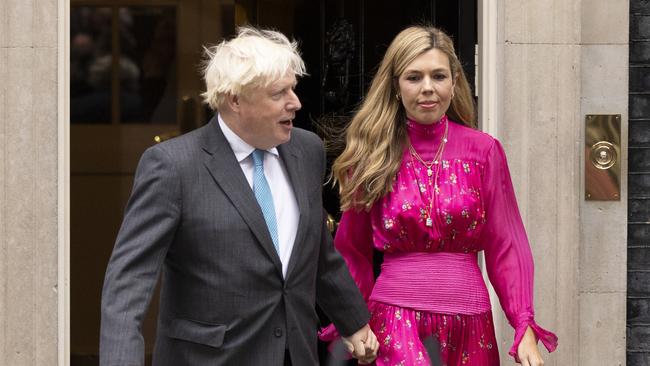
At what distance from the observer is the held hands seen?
450 cm

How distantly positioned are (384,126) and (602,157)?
72.0 inches

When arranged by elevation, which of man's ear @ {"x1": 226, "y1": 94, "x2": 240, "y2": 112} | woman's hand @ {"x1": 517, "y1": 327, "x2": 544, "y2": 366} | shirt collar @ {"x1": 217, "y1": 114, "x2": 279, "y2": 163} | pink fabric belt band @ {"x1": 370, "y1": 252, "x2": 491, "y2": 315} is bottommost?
woman's hand @ {"x1": 517, "y1": 327, "x2": 544, "y2": 366}

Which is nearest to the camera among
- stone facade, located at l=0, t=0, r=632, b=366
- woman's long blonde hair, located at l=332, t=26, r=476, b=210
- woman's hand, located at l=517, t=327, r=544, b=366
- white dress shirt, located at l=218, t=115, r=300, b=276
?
white dress shirt, located at l=218, t=115, r=300, b=276

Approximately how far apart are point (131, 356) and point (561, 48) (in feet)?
10.4

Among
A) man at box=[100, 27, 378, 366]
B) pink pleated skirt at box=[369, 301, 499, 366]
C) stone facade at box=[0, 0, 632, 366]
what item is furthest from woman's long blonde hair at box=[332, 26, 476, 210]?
stone facade at box=[0, 0, 632, 366]

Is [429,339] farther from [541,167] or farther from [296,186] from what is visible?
[541,167]

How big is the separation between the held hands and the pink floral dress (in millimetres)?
109

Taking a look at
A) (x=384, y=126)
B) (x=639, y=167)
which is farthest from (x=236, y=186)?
(x=639, y=167)

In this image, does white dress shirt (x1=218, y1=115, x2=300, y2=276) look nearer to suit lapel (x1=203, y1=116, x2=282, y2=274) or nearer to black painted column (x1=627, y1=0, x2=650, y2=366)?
suit lapel (x1=203, y1=116, x2=282, y2=274)

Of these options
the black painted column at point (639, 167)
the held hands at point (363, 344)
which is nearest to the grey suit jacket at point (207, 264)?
the held hands at point (363, 344)

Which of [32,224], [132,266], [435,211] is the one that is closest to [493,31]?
[435,211]

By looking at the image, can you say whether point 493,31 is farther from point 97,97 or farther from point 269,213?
point 97,97

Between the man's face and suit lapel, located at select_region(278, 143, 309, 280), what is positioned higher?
the man's face

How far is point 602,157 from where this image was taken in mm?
6289
